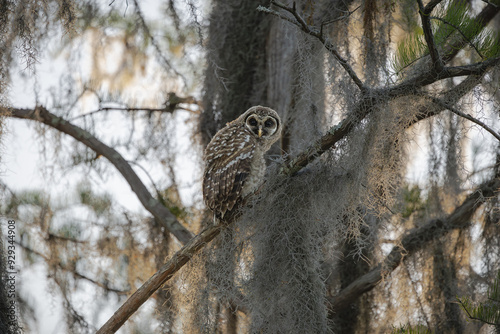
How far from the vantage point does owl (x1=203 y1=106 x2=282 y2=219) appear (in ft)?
10.1

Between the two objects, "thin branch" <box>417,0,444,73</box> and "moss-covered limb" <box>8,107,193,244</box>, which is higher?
"moss-covered limb" <box>8,107,193,244</box>

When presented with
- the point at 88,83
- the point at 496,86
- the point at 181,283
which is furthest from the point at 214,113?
the point at 496,86

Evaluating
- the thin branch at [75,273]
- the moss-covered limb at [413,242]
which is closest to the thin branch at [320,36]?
the moss-covered limb at [413,242]

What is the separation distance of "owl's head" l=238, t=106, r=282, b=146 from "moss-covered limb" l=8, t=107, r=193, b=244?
1.09m

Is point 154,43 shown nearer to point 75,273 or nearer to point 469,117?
point 75,273

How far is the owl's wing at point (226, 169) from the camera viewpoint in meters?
3.07

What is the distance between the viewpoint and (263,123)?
3.46 metres

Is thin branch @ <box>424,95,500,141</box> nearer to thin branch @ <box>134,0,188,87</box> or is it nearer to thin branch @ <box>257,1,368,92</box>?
thin branch @ <box>257,1,368,92</box>

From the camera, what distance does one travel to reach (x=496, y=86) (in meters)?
2.38

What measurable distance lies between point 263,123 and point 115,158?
147 centimetres

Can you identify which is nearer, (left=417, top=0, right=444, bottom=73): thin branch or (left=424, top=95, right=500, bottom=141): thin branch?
(left=417, top=0, right=444, bottom=73): thin branch

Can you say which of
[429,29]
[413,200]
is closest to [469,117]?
[429,29]

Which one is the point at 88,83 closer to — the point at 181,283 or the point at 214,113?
the point at 214,113

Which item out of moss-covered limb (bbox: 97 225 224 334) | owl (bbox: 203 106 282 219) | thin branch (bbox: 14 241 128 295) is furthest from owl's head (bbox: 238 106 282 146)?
thin branch (bbox: 14 241 128 295)
